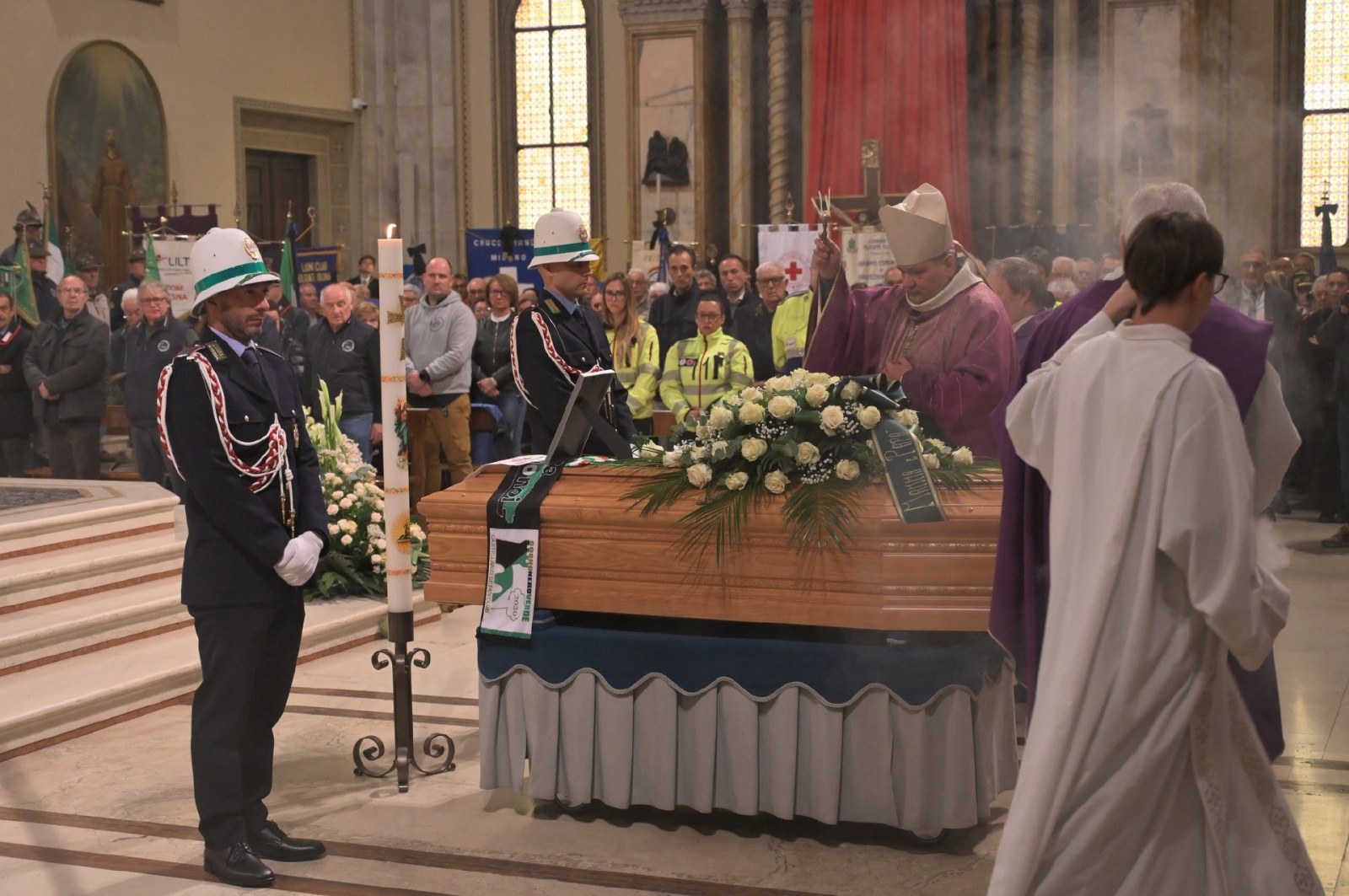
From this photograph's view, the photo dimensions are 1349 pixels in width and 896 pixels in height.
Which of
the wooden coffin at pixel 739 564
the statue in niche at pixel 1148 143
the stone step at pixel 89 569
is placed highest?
the statue in niche at pixel 1148 143

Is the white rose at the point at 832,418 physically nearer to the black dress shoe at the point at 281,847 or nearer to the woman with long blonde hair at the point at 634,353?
the black dress shoe at the point at 281,847

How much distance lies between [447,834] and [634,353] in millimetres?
4622

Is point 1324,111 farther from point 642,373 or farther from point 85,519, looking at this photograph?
point 85,519

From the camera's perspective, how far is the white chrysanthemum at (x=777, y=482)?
158 inches

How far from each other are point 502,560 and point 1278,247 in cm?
1146

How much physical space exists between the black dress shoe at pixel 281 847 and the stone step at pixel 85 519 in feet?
10.3

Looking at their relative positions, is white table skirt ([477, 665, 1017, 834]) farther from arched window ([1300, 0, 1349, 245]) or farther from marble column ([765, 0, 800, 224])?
arched window ([1300, 0, 1349, 245])

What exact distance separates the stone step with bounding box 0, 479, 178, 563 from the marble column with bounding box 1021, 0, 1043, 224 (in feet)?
29.9

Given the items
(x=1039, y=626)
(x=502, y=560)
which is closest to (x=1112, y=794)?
(x=1039, y=626)

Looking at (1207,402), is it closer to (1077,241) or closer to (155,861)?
(155,861)

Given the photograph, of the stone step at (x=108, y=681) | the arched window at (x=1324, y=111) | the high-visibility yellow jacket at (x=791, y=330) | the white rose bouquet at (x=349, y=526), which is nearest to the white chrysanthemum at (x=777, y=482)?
the stone step at (x=108, y=681)

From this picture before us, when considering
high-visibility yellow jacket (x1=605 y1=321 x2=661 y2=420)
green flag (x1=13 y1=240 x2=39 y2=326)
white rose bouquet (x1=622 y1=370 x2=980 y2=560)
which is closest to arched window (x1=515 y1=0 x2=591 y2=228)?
green flag (x1=13 y1=240 x2=39 y2=326)

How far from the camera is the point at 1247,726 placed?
2693 mm

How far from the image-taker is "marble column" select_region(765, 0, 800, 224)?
14.7 metres
